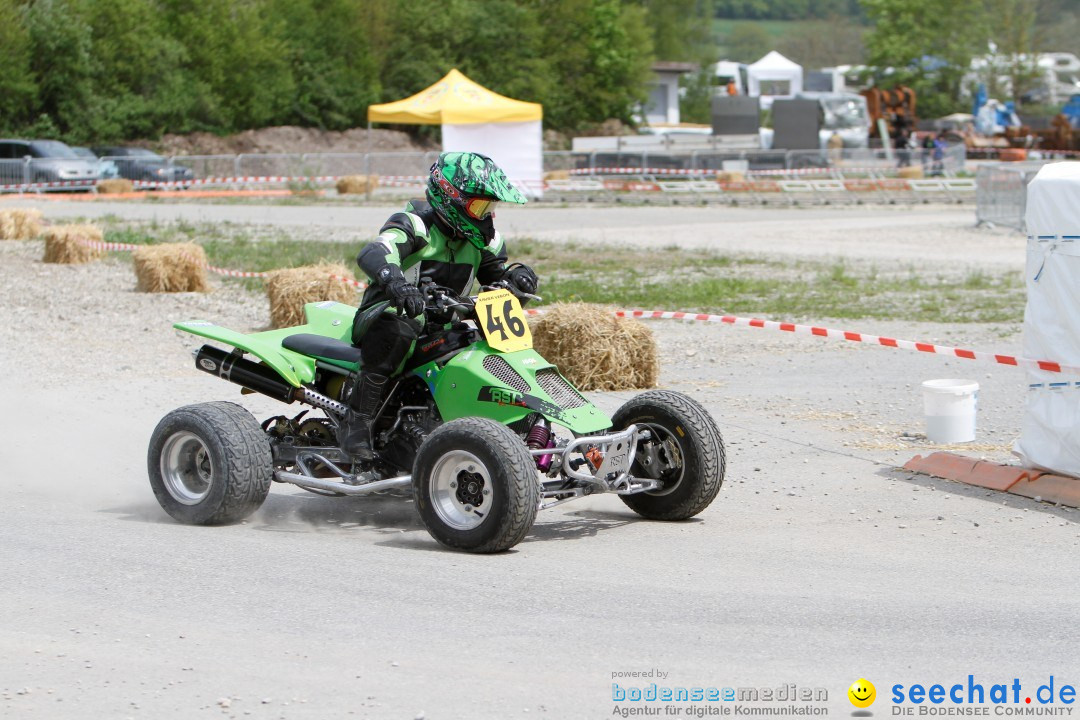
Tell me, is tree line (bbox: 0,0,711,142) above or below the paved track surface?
above

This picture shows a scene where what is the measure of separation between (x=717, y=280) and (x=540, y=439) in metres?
12.1

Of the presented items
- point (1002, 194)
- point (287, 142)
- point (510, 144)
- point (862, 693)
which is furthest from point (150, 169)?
point (862, 693)

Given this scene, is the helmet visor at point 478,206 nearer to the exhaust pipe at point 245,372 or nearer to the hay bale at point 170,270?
the exhaust pipe at point 245,372

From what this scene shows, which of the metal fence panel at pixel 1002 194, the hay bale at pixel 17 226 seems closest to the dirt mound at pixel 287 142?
the hay bale at pixel 17 226

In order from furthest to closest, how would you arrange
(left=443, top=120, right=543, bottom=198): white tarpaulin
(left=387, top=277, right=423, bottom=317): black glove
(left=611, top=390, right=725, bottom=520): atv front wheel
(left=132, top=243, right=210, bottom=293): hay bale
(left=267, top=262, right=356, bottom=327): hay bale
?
1. (left=443, top=120, right=543, bottom=198): white tarpaulin
2. (left=132, top=243, right=210, bottom=293): hay bale
3. (left=267, top=262, right=356, bottom=327): hay bale
4. (left=611, top=390, right=725, bottom=520): atv front wheel
5. (left=387, top=277, right=423, bottom=317): black glove

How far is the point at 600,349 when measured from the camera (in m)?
11.3

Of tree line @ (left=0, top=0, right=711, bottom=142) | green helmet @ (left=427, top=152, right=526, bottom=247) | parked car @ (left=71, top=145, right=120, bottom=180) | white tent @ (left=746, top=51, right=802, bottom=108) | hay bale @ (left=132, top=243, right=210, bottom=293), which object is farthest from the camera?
white tent @ (left=746, top=51, right=802, bottom=108)

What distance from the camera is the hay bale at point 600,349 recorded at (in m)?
11.3

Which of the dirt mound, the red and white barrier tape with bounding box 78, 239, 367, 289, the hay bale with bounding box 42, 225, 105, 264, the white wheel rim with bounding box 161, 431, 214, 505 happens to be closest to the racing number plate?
the white wheel rim with bounding box 161, 431, 214, 505

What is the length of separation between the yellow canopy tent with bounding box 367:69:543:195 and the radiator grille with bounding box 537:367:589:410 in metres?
29.5

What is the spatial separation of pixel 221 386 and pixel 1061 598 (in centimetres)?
730

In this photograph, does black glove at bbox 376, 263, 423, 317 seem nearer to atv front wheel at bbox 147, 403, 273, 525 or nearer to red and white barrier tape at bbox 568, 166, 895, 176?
atv front wheel at bbox 147, 403, 273, 525

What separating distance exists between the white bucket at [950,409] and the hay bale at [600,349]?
2.70m

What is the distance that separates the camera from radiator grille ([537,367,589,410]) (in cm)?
694
